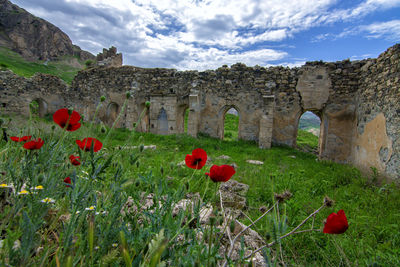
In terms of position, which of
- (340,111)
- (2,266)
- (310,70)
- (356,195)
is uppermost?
(310,70)

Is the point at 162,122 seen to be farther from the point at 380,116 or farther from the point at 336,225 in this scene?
the point at 336,225

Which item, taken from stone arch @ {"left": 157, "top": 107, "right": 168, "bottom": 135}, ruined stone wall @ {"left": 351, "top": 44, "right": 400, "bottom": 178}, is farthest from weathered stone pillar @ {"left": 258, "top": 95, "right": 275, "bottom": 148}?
stone arch @ {"left": 157, "top": 107, "right": 168, "bottom": 135}

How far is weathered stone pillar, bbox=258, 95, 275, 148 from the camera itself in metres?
9.93

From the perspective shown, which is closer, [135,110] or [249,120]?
[249,120]

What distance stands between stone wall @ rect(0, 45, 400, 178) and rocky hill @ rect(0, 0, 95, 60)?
141ft

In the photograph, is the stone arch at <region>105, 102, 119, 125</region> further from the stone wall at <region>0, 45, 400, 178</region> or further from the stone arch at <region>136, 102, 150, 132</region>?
the stone arch at <region>136, 102, 150, 132</region>

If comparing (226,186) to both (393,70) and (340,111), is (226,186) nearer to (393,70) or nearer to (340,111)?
(393,70)

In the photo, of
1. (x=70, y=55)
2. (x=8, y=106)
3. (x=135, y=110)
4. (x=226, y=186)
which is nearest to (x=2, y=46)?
(x=70, y=55)

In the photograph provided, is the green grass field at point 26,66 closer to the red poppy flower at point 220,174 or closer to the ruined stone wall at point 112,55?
the ruined stone wall at point 112,55

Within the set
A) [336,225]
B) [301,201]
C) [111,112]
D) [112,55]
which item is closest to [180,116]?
[111,112]

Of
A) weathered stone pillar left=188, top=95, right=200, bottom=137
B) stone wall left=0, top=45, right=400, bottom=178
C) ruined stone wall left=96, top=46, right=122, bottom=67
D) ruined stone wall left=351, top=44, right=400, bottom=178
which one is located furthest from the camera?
ruined stone wall left=96, top=46, right=122, bottom=67

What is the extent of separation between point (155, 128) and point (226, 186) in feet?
28.8

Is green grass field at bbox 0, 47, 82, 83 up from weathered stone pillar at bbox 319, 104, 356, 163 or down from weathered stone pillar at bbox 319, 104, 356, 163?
up

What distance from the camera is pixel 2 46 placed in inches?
1634
